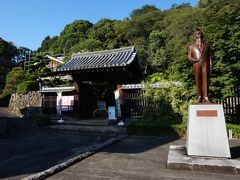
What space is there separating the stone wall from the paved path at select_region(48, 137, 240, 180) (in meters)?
14.0

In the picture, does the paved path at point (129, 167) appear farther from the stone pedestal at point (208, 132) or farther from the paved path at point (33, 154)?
the paved path at point (33, 154)

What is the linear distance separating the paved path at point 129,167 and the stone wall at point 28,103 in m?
14.0

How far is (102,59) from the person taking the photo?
18.5 metres

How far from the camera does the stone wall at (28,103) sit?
21795mm

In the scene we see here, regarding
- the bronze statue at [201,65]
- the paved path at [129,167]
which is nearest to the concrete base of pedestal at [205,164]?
the paved path at [129,167]

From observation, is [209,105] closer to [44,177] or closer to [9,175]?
[44,177]

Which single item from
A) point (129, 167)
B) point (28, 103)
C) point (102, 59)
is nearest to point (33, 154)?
point (129, 167)

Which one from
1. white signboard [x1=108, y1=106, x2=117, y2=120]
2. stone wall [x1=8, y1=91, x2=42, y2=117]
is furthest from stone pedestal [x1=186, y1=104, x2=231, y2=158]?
stone wall [x1=8, y1=91, x2=42, y2=117]

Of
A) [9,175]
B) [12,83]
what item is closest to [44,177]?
[9,175]

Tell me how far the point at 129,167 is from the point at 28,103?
2046 centimetres

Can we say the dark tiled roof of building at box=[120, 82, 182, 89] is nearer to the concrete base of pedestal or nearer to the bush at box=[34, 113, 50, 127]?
the bush at box=[34, 113, 50, 127]

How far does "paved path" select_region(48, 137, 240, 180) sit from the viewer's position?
20.6ft

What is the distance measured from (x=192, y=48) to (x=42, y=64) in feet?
110

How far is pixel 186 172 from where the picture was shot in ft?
21.8
